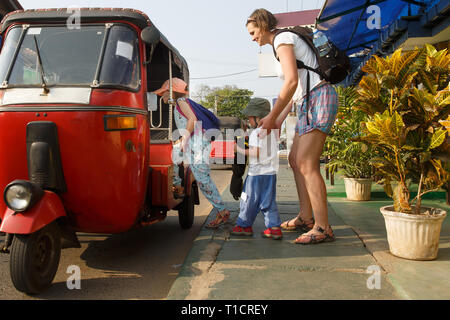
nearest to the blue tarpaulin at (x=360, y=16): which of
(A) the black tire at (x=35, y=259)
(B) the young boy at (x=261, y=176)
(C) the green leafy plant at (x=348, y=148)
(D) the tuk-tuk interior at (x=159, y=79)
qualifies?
(C) the green leafy plant at (x=348, y=148)

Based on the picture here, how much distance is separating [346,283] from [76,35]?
9.84ft

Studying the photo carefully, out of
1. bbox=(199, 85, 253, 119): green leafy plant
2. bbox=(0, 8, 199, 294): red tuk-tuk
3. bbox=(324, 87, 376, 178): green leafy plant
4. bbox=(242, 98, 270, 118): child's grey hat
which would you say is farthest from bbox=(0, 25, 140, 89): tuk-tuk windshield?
bbox=(199, 85, 253, 119): green leafy plant

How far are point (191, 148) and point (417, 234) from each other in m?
2.55

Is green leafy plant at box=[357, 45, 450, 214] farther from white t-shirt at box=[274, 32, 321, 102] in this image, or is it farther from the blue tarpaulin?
the blue tarpaulin

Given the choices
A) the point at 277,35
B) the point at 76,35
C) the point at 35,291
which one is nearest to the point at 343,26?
the point at 277,35

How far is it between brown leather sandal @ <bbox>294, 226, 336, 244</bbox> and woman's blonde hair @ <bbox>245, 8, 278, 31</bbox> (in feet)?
6.72

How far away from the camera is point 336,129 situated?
673 cm

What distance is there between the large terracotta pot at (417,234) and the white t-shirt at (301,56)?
1.46 m

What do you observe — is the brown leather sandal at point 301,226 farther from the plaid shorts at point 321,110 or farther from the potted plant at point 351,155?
the potted plant at point 351,155

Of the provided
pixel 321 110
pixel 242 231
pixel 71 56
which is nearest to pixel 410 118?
pixel 321 110

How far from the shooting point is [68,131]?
116 inches

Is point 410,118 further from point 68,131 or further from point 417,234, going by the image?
point 68,131

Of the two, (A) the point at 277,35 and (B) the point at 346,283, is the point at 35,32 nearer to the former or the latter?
(A) the point at 277,35
